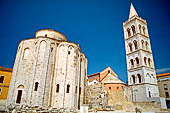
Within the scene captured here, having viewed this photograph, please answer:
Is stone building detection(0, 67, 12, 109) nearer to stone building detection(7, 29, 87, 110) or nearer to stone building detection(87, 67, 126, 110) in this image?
stone building detection(7, 29, 87, 110)

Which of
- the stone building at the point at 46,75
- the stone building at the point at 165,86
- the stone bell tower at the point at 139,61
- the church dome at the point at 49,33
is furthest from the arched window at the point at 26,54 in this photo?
the stone building at the point at 165,86

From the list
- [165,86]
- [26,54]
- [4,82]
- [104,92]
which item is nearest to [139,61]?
[104,92]

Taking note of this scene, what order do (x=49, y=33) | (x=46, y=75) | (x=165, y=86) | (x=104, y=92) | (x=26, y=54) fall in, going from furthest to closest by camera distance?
(x=165, y=86) < (x=104, y=92) < (x=49, y=33) < (x=26, y=54) < (x=46, y=75)

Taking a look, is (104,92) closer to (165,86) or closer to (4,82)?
(4,82)

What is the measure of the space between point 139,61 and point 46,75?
20.7m

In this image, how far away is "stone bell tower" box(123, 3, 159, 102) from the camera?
25.8 metres

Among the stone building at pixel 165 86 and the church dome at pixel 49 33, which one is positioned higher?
the church dome at pixel 49 33

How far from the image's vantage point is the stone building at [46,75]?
1742 centimetres

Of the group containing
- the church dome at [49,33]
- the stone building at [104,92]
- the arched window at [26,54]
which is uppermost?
the church dome at [49,33]

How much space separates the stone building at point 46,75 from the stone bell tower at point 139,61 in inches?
523

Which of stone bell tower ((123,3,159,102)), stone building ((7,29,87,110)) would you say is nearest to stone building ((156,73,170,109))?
stone bell tower ((123,3,159,102))

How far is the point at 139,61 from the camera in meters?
28.1

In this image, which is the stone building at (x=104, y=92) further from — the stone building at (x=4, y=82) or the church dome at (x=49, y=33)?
the stone building at (x=4, y=82)

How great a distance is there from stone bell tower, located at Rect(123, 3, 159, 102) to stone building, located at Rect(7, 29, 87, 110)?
43.6 ft
